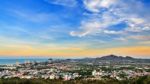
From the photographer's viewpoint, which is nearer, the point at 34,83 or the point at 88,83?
the point at 34,83

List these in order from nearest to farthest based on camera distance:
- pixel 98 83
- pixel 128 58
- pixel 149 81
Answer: pixel 149 81
pixel 98 83
pixel 128 58

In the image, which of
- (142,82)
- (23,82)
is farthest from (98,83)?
(23,82)

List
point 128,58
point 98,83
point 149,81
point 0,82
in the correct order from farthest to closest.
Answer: point 128,58 < point 98,83 < point 0,82 < point 149,81

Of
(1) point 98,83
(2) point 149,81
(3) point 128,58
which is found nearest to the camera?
(2) point 149,81

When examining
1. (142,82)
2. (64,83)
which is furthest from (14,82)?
(142,82)

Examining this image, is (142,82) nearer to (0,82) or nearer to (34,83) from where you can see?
(34,83)

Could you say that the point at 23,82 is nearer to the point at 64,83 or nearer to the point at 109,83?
the point at 64,83

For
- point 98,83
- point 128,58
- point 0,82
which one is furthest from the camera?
point 128,58

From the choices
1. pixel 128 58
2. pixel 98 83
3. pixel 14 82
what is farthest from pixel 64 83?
pixel 128 58

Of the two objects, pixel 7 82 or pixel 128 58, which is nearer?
pixel 7 82
